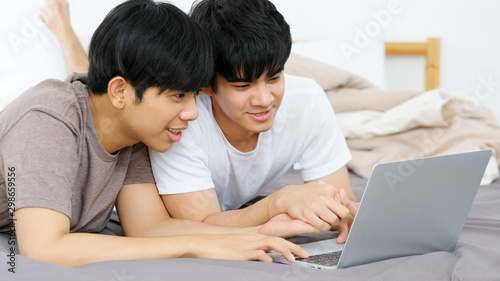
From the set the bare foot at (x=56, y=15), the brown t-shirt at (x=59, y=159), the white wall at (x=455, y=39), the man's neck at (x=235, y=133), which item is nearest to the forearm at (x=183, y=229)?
the brown t-shirt at (x=59, y=159)

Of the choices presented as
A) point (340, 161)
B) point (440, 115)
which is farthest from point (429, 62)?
point (340, 161)

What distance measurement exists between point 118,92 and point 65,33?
855mm

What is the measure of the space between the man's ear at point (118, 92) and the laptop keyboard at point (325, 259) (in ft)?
1.46

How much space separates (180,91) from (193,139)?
198mm

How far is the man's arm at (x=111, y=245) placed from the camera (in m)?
0.91

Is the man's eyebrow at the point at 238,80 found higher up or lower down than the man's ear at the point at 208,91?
higher up

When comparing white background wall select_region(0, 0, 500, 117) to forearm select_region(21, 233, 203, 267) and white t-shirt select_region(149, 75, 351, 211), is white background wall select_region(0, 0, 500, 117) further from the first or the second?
forearm select_region(21, 233, 203, 267)

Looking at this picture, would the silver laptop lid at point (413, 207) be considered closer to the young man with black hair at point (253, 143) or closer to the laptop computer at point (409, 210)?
the laptop computer at point (409, 210)

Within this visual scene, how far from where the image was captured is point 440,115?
1.87 m

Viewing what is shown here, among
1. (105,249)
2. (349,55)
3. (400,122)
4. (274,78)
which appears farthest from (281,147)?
(349,55)

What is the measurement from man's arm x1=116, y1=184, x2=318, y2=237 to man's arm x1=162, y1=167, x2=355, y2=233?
0.8 inches

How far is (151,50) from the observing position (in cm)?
103

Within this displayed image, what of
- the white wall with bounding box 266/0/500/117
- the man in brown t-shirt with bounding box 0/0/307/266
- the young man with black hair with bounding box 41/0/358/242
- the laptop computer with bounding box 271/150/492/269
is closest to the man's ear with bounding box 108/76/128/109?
the man in brown t-shirt with bounding box 0/0/307/266

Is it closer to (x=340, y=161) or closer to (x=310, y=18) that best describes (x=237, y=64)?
(x=340, y=161)
